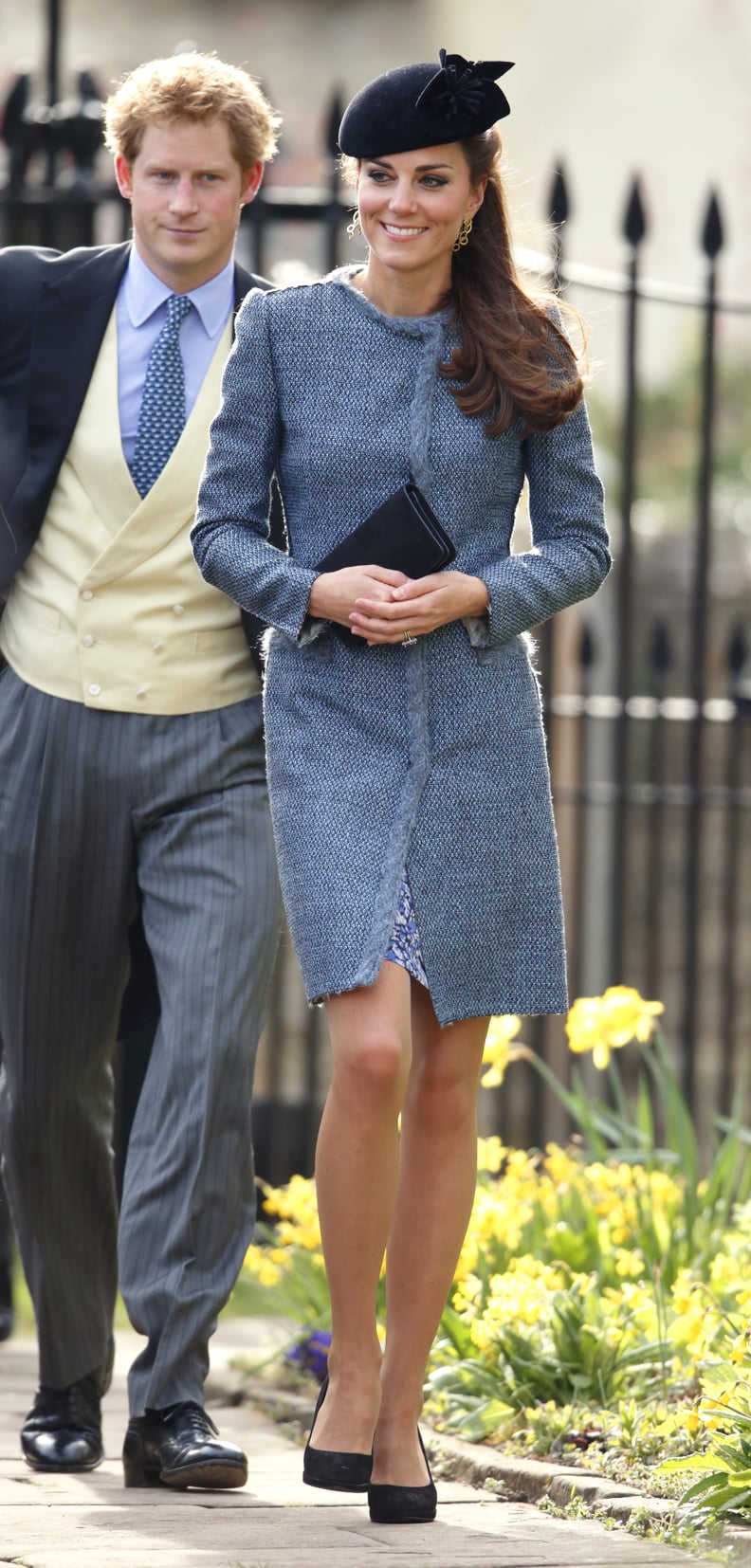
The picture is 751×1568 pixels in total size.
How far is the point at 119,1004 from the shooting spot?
3.42m

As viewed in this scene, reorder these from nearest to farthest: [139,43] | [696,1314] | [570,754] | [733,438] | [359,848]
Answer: [359,848] < [696,1314] < [570,754] < [733,438] < [139,43]

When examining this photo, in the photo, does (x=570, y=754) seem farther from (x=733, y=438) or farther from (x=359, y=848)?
(x=733, y=438)

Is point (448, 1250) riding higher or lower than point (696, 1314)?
higher

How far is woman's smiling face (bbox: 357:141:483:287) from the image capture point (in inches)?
114

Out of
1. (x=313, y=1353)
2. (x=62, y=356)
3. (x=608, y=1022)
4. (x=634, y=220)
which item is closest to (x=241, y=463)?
(x=62, y=356)

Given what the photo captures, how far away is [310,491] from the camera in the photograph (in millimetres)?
3010

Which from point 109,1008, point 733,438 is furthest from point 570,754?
point 733,438

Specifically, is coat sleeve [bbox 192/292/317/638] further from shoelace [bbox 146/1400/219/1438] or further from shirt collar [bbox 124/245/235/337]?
shoelace [bbox 146/1400/219/1438]

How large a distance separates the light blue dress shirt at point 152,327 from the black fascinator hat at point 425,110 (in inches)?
21.1

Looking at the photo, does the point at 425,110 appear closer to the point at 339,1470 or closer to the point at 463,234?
the point at 463,234

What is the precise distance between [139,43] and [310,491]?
17.4 meters

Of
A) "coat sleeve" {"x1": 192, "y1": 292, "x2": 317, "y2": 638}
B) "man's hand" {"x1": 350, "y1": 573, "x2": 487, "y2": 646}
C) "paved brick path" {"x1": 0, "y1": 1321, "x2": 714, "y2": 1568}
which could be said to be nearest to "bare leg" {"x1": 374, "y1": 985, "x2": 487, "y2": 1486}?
"paved brick path" {"x1": 0, "y1": 1321, "x2": 714, "y2": 1568}

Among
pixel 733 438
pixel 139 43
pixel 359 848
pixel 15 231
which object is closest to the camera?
pixel 359 848

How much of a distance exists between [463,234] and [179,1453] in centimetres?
177
